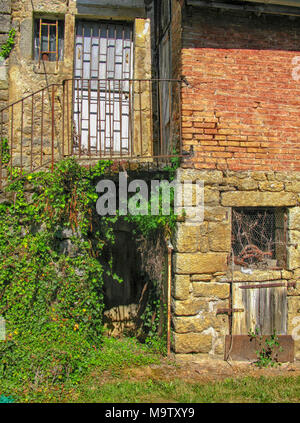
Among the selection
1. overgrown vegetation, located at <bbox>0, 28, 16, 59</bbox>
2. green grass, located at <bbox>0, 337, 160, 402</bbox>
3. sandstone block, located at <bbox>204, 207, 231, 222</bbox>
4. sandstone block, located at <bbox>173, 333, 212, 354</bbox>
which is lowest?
green grass, located at <bbox>0, 337, 160, 402</bbox>

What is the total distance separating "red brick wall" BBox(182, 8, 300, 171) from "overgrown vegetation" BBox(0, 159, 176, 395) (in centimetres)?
125

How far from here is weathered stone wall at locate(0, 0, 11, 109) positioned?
589 centimetres

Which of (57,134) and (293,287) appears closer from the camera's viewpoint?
(293,287)

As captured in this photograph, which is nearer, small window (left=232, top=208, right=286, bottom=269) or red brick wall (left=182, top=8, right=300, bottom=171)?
red brick wall (left=182, top=8, right=300, bottom=171)

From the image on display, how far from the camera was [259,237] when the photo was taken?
516 cm

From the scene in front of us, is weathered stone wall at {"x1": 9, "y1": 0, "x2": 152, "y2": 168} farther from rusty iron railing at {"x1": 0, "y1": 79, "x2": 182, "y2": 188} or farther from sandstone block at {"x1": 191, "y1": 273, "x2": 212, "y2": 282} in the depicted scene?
sandstone block at {"x1": 191, "y1": 273, "x2": 212, "y2": 282}

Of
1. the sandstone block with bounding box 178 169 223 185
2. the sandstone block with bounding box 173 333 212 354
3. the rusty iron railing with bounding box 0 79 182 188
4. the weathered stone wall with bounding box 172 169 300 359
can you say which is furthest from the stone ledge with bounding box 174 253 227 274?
the rusty iron railing with bounding box 0 79 182 188

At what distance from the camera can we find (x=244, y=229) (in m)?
5.05

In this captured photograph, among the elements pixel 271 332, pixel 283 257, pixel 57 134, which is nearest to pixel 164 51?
pixel 57 134

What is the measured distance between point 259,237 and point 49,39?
471 cm

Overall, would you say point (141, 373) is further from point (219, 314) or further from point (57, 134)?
point (57, 134)

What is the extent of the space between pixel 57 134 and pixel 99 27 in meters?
2.05

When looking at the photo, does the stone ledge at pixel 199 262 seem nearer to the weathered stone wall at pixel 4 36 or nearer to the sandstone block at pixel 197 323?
the sandstone block at pixel 197 323

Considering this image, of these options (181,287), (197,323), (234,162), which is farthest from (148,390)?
(234,162)
